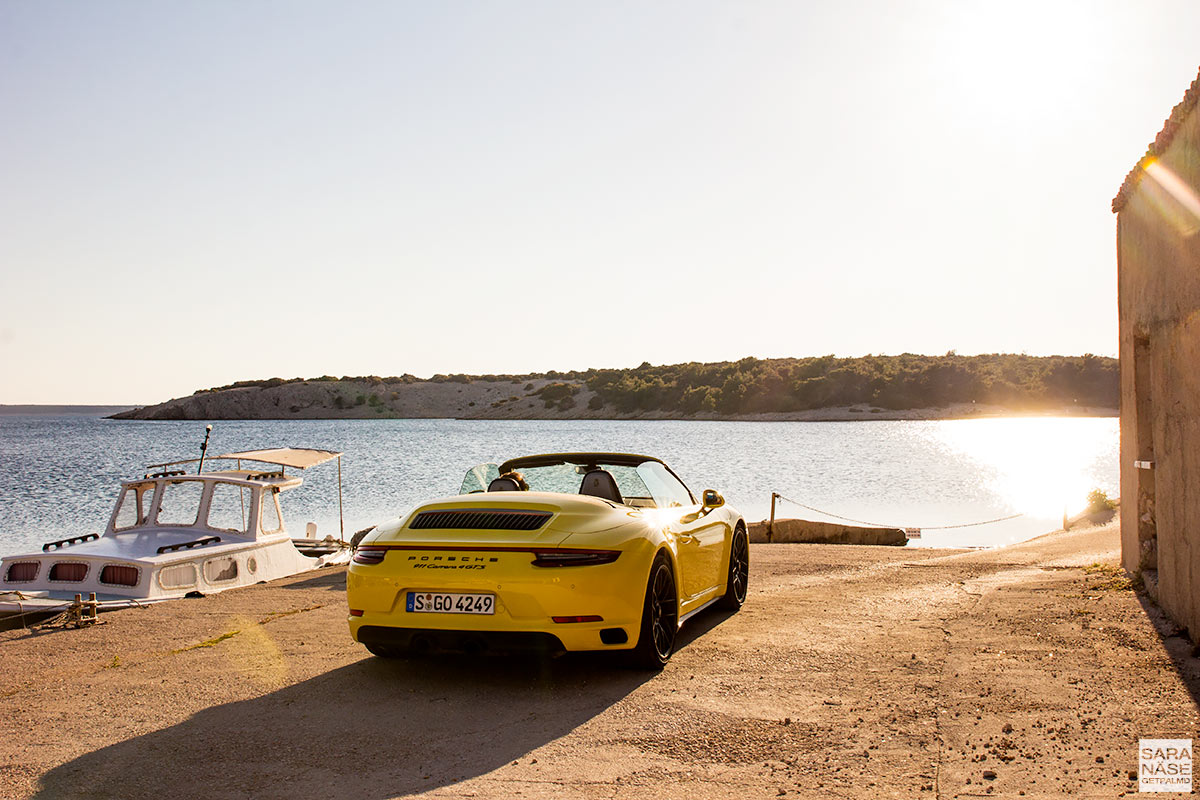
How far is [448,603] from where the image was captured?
600 cm

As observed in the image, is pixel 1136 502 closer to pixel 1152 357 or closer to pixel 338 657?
pixel 1152 357

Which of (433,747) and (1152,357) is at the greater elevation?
(1152,357)

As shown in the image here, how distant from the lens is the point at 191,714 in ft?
19.0

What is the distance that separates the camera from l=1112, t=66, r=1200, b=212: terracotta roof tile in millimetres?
6906

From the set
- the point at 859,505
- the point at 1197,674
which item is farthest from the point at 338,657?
the point at 859,505

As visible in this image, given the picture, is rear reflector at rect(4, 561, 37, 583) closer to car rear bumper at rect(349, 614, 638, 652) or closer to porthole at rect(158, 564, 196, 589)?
porthole at rect(158, 564, 196, 589)

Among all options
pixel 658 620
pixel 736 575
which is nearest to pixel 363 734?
pixel 658 620

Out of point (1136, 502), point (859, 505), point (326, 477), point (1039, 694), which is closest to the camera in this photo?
point (1039, 694)

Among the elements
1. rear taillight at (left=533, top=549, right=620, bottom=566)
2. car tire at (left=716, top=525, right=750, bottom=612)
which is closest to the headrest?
rear taillight at (left=533, top=549, right=620, bottom=566)

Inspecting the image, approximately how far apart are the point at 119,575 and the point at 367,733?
8.34 m

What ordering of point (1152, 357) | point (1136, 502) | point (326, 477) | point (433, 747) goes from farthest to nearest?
1. point (326, 477)
2. point (1136, 502)
3. point (1152, 357)
4. point (433, 747)

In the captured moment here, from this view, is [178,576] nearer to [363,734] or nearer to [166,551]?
[166,551]

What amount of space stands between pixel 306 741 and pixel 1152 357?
288 inches

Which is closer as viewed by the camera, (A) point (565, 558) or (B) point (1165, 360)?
(A) point (565, 558)
